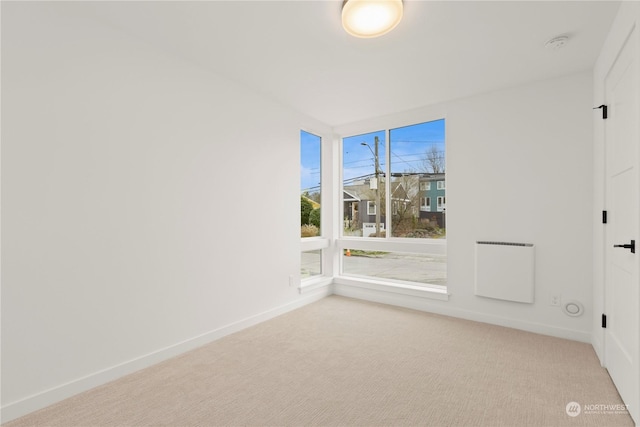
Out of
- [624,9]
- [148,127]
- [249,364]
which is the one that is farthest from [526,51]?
[249,364]

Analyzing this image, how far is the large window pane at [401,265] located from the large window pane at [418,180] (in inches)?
11.1

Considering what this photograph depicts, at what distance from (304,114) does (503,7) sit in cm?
253

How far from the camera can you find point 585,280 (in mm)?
2896

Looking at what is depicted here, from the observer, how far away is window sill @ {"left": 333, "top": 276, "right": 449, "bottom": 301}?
3.77m

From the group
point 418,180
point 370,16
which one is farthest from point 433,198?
point 370,16

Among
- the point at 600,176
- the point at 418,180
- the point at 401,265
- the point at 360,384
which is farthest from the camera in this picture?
the point at 401,265

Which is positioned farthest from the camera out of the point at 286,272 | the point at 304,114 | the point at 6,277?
the point at 304,114

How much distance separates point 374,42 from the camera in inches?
96.0

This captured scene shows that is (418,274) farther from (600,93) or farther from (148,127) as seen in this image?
(148,127)

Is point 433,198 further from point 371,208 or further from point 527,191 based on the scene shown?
point 527,191

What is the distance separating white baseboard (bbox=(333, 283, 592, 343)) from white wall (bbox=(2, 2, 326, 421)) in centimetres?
167

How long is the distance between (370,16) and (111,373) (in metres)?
3.05

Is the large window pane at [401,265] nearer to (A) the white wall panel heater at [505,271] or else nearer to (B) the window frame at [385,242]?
(B) the window frame at [385,242]

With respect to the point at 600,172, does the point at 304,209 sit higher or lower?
lower
